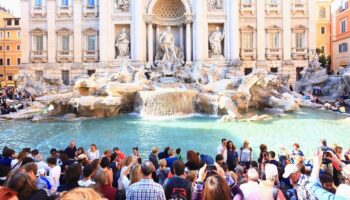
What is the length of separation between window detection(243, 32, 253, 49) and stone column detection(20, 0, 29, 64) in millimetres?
18112

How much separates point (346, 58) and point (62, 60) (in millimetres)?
26772

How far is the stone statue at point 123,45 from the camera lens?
2636cm

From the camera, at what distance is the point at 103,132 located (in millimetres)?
13305

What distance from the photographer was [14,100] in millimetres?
22578

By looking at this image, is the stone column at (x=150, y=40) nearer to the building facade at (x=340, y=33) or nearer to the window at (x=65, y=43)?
the window at (x=65, y=43)

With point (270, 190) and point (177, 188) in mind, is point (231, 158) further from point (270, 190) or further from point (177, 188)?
point (270, 190)

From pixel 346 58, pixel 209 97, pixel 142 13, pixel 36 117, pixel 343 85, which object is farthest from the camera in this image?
pixel 346 58

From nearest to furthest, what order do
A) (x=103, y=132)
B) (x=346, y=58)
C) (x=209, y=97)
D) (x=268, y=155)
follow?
(x=268, y=155), (x=103, y=132), (x=209, y=97), (x=346, y=58)

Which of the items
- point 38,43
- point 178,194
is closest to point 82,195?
point 178,194

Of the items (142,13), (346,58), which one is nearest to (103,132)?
(142,13)

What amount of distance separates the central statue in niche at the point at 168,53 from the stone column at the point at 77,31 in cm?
664

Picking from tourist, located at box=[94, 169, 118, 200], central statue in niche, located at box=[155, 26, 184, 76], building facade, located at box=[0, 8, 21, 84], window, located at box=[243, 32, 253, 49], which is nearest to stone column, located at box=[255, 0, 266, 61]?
window, located at box=[243, 32, 253, 49]

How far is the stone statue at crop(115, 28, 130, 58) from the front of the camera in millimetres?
26359

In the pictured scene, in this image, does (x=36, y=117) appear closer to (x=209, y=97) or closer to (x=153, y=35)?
(x=209, y=97)
